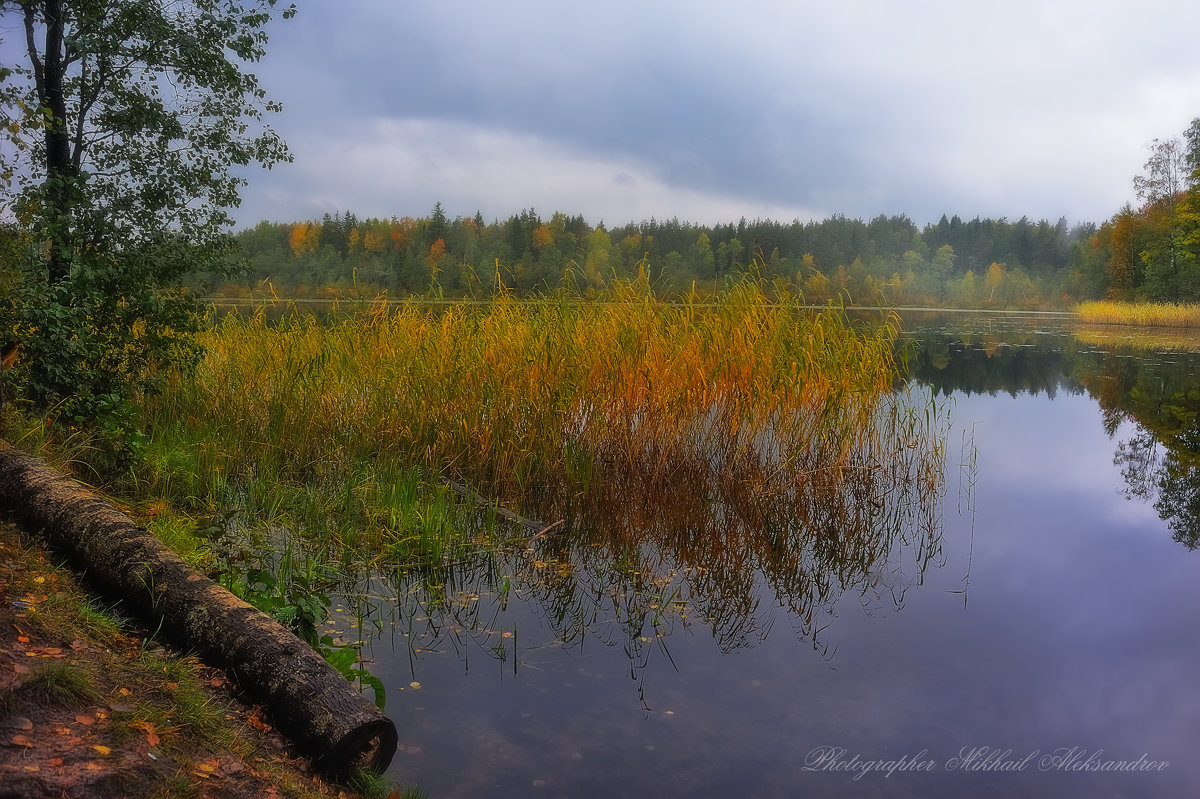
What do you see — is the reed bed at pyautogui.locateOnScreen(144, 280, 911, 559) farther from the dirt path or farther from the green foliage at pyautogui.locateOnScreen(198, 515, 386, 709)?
the dirt path

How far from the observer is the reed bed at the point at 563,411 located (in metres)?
6.62

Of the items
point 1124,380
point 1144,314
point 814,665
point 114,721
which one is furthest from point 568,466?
point 1144,314

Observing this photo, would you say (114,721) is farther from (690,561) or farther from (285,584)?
(690,561)

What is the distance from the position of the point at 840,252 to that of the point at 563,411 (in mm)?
71617

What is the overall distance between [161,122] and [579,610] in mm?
5159

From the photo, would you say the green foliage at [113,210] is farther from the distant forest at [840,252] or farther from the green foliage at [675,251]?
the green foliage at [675,251]

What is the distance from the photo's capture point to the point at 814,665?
13.8 feet

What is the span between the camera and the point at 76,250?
590cm

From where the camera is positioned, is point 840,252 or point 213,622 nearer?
point 213,622

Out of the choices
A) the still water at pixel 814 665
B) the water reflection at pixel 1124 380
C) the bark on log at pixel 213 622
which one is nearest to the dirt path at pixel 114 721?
the bark on log at pixel 213 622

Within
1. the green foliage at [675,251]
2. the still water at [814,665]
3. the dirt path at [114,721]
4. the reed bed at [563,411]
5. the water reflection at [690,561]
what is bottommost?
the still water at [814,665]

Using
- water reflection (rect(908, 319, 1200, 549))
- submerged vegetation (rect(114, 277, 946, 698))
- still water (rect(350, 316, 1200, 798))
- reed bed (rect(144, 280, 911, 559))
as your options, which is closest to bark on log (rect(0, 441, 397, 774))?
still water (rect(350, 316, 1200, 798))

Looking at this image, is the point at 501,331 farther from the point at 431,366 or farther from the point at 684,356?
the point at 684,356

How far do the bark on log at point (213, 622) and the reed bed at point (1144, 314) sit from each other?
130 feet
